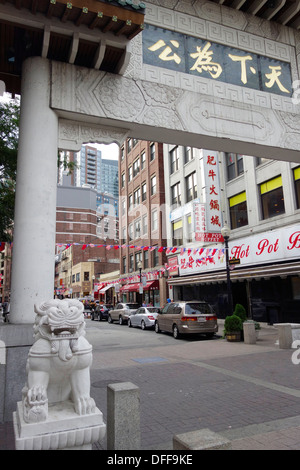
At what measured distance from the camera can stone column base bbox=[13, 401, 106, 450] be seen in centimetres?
319

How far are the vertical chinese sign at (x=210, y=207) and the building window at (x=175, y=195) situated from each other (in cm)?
619

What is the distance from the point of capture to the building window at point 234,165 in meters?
22.2

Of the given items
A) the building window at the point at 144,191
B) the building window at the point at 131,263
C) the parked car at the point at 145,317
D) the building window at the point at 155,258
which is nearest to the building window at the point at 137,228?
the building window at the point at 144,191

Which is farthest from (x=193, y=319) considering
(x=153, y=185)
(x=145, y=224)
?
(x=153, y=185)

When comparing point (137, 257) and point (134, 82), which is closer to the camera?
point (134, 82)

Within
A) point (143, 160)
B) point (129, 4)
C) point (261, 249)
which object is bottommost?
point (261, 249)

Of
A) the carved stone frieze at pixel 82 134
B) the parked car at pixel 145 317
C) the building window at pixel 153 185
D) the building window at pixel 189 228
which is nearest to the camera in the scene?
the carved stone frieze at pixel 82 134

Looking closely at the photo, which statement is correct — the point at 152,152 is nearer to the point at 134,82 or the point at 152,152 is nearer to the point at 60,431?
the point at 134,82

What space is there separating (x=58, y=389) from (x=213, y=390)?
13.6 ft

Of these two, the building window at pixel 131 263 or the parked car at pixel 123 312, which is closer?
the parked car at pixel 123 312

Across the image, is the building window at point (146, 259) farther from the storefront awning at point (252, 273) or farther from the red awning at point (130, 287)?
the storefront awning at point (252, 273)

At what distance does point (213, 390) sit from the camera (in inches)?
271

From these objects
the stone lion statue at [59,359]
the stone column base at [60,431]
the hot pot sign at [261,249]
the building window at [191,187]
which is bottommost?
the stone column base at [60,431]

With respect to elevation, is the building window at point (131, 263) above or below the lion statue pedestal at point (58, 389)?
above
